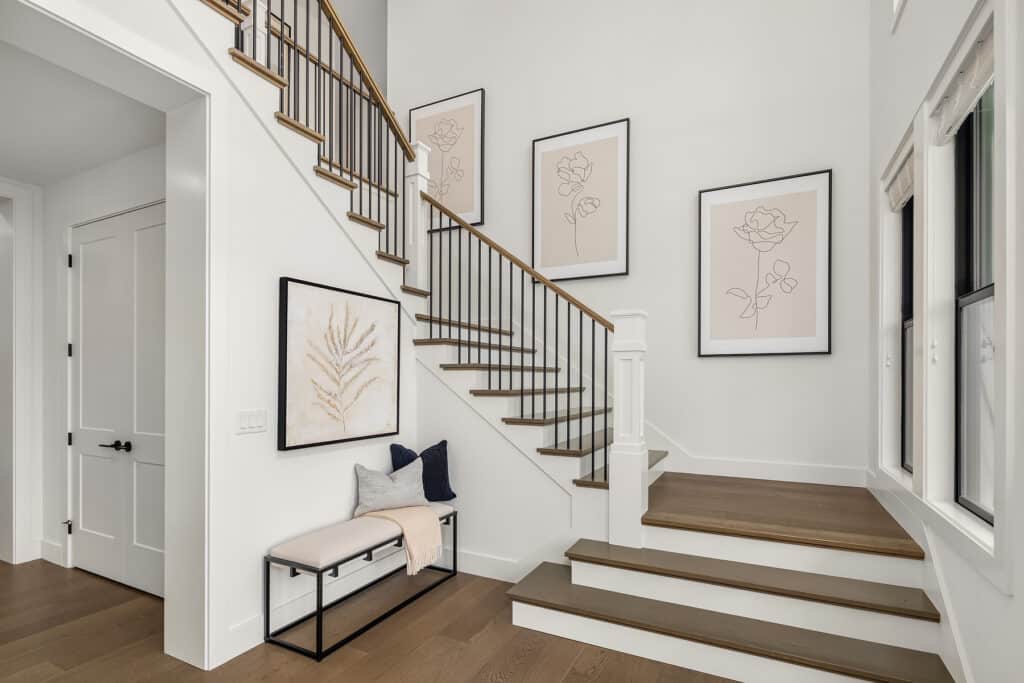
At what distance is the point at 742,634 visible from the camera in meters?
2.41

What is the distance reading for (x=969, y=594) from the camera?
1935 mm

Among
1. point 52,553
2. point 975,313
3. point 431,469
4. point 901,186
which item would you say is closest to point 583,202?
point 901,186

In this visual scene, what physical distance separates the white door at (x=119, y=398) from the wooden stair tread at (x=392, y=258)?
1281mm

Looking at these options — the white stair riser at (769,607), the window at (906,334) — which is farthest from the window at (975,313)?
the window at (906,334)

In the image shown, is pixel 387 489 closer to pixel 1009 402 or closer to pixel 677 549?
pixel 677 549

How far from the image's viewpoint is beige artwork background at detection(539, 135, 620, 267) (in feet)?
14.8

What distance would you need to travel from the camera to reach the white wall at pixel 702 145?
3818 millimetres

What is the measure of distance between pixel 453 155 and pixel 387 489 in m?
3.36

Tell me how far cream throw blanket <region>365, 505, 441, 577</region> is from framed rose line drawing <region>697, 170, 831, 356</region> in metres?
2.40

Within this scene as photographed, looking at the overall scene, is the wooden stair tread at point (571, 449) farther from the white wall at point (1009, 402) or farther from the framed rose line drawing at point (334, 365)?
Answer: the white wall at point (1009, 402)

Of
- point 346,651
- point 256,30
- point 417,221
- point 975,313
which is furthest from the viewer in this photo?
point 417,221

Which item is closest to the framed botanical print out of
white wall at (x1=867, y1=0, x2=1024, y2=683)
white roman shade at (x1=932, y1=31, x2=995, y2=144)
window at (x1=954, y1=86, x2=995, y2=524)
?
white wall at (x1=867, y1=0, x2=1024, y2=683)

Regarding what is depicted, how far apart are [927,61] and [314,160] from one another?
304 cm

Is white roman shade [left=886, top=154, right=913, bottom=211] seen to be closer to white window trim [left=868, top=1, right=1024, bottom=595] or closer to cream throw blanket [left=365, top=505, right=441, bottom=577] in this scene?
white window trim [left=868, top=1, right=1024, bottom=595]
